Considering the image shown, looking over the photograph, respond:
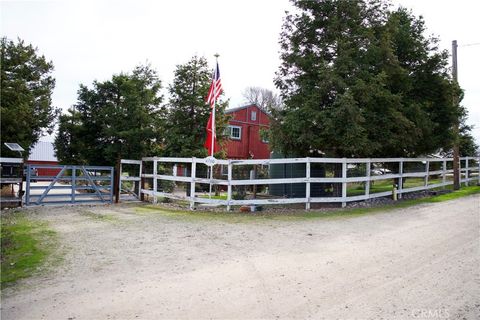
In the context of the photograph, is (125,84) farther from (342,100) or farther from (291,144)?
(342,100)

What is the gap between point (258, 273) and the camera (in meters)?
5.00

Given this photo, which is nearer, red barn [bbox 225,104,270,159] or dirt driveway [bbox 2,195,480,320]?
dirt driveway [bbox 2,195,480,320]

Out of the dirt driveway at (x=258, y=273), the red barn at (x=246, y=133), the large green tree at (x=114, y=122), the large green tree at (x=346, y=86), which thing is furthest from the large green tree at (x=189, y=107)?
the red barn at (x=246, y=133)

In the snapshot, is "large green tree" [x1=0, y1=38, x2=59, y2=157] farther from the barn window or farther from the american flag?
the barn window

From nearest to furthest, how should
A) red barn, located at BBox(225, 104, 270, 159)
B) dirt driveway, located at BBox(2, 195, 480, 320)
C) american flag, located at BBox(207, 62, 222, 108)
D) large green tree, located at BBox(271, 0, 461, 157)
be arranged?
1. dirt driveway, located at BBox(2, 195, 480, 320)
2. large green tree, located at BBox(271, 0, 461, 157)
3. american flag, located at BBox(207, 62, 222, 108)
4. red barn, located at BBox(225, 104, 270, 159)

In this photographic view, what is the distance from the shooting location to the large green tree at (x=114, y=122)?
14539mm

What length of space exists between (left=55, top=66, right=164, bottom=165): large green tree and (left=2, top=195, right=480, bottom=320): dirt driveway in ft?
20.4

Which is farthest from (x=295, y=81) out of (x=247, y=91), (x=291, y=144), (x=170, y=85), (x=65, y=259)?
(x=247, y=91)

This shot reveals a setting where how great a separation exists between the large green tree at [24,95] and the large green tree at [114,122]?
2.10 m

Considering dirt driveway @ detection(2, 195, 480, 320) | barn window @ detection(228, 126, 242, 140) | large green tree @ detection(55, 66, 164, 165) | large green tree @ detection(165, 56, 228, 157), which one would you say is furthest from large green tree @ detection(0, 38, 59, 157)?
barn window @ detection(228, 126, 242, 140)

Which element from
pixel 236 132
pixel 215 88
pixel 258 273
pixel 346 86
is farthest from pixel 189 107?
pixel 236 132

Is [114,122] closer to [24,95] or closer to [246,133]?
[24,95]

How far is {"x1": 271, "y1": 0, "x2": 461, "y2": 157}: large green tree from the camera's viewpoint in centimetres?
1182

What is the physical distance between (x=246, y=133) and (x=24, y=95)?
54.6 feet
